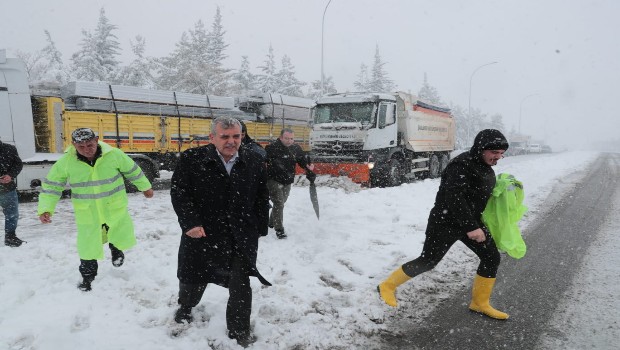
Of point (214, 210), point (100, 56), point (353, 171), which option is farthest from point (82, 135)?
point (100, 56)

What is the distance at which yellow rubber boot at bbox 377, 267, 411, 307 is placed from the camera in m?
4.20

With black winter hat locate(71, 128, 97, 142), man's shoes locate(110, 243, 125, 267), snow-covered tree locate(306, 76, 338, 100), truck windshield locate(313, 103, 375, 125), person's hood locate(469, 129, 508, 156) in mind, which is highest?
snow-covered tree locate(306, 76, 338, 100)

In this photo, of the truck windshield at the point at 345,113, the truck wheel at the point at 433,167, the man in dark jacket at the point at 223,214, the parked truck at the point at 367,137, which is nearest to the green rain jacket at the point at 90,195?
the man in dark jacket at the point at 223,214

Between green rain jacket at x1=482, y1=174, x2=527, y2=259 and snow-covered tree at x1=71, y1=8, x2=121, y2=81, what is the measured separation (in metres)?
33.5

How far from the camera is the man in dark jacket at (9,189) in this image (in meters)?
5.85

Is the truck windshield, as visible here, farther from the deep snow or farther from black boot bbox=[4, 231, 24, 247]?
black boot bbox=[4, 231, 24, 247]

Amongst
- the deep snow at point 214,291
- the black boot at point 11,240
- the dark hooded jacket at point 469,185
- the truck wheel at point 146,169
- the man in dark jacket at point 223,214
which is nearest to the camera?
the man in dark jacket at point 223,214

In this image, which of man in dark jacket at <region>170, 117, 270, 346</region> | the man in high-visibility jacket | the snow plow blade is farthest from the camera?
the snow plow blade

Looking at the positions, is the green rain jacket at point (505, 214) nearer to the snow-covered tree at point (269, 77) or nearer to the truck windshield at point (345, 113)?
the truck windshield at point (345, 113)

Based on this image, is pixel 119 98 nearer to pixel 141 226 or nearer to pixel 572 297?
pixel 141 226

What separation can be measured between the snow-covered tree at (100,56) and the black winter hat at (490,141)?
110ft

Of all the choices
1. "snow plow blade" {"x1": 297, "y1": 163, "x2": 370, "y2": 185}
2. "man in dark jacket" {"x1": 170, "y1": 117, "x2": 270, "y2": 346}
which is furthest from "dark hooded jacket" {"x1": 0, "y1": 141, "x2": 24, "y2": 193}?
"snow plow blade" {"x1": 297, "y1": 163, "x2": 370, "y2": 185}

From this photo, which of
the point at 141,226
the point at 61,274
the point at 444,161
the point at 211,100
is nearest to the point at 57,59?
the point at 211,100

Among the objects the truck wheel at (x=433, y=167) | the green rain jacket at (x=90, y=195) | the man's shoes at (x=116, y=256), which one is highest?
the green rain jacket at (x=90, y=195)
